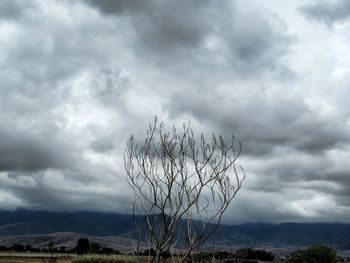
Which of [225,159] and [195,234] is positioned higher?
[225,159]

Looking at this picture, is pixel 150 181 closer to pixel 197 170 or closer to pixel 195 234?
pixel 197 170

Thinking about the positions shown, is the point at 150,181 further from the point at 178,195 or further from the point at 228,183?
the point at 228,183

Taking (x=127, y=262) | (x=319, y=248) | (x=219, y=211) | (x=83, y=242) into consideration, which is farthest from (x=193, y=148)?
(x=83, y=242)

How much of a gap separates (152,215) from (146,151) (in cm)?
125

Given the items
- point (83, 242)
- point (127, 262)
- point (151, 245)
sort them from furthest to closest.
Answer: point (83, 242) → point (127, 262) → point (151, 245)

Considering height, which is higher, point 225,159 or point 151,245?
point 225,159

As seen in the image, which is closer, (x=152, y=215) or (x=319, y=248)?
(x=152, y=215)

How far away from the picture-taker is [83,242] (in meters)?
114

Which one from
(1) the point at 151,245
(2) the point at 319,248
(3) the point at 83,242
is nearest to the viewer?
(1) the point at 151,245

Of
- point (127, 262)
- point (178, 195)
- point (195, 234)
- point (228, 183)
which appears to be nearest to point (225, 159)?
point (228, 183)

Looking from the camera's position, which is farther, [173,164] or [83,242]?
[83,242]

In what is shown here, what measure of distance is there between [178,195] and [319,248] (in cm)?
3208

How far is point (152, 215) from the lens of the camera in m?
9.00

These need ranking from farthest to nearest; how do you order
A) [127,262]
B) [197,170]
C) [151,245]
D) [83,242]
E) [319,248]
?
[83,242]
[319,248]
[127,262]
[151,245]
[197,170]
